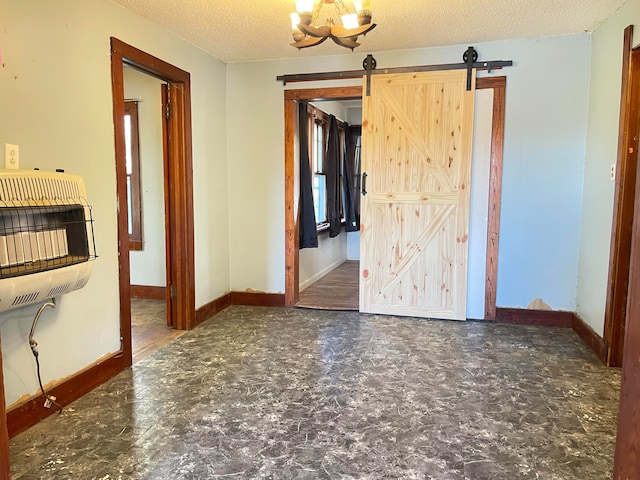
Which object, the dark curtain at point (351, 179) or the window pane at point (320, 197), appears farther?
the dark curtain at point (351, 179)

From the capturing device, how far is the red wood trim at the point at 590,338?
302cm


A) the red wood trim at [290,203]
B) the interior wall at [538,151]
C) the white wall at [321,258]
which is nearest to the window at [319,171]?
the white wall at [321,258]

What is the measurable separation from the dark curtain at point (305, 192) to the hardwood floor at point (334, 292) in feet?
1.90

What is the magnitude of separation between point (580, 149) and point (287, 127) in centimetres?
250

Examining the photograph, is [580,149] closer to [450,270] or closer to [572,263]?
[572,263]

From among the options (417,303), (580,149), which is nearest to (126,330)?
(417,303)

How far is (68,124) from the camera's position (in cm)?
242

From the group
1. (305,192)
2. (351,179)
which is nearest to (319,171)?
Result: (351,179)

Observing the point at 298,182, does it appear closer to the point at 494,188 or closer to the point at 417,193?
the point at 417,193

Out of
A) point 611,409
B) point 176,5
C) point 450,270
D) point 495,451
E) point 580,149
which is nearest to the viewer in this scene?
point 495,451

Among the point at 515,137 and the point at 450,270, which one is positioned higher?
the point at 515,137

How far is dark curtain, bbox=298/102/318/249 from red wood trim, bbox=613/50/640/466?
148 inches

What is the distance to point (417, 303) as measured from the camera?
13.2 feet

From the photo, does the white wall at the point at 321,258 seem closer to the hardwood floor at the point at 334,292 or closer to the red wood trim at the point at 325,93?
the hardwood floor at the point at 334,292
